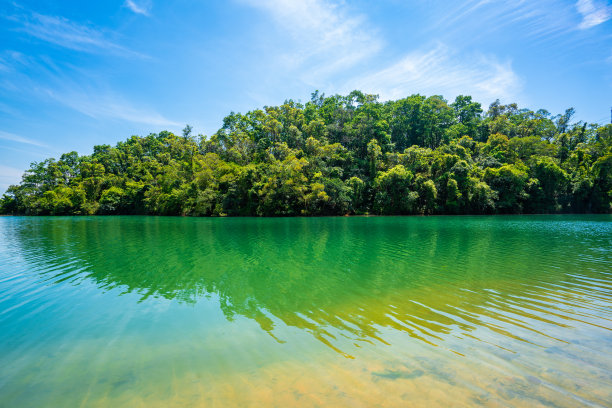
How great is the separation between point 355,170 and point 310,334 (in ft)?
172

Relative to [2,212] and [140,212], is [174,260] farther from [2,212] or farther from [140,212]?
[2,212]

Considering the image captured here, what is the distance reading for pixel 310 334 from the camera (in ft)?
17.8

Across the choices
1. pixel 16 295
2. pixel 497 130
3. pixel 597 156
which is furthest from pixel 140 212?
pixel 597 156

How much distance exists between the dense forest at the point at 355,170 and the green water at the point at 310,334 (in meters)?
38.2

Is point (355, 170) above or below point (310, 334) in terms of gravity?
above

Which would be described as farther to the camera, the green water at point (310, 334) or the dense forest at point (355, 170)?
the dense forest at point (355, 170)

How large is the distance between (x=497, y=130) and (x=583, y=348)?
76.6 meters

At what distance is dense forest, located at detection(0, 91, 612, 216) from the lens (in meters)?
49.6

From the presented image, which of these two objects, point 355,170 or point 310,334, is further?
point 355,170

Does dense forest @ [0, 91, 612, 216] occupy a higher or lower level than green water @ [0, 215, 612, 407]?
higher

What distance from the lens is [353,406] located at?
10.9 feet

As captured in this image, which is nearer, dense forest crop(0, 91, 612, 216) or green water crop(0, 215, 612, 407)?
green water crop(0, 215, 612, 407)

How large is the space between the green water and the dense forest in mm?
38215

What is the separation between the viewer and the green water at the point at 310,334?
3.68 m
